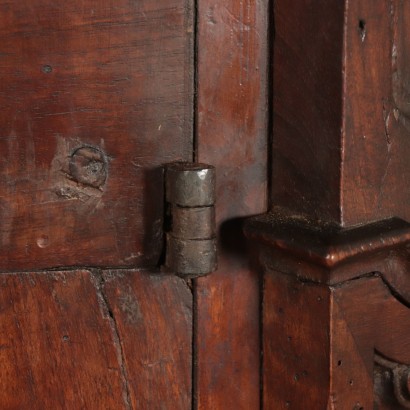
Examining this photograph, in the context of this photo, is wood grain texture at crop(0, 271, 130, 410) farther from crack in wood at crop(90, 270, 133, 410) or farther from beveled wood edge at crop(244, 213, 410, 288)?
beveled wood edge at crop(244, 213, 410, 288)

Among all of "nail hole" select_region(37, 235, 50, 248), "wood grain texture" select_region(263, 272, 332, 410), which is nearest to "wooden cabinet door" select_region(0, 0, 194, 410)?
"nail hole" select_region(37, 235, 50, 248)

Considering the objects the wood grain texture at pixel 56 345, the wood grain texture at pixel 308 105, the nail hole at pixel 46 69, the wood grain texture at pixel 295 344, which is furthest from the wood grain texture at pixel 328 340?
the nail hole at pixel 46 69

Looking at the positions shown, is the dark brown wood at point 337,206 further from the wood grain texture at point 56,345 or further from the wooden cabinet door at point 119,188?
the wood grain texture at point 56,345

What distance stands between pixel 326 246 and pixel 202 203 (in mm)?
152

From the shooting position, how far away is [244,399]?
1069 millimetres

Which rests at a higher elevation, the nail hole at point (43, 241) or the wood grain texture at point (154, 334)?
the nail hole at point (43, 241)

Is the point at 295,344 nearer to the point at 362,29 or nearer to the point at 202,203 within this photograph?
the point at 202,203

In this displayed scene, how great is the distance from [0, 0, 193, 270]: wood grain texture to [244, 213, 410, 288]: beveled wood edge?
14 centimetres

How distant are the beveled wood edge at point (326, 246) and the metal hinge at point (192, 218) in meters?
0.08

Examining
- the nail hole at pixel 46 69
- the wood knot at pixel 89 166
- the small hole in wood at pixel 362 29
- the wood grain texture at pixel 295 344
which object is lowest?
the wood grain texture at pixel 295 344

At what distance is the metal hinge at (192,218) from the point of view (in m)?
0.93

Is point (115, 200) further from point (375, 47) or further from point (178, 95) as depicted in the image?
point (375, 47)

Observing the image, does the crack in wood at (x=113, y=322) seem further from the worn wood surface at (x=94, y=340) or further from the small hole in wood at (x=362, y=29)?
the small hole in wood at (x=362, y=29)

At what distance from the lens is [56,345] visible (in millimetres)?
979
